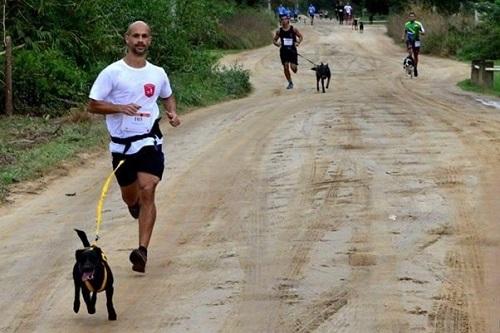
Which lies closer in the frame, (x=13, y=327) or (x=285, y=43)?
(x=13, y=327)

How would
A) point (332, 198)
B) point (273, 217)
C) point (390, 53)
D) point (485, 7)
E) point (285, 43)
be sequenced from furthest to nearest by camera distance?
1. point (390, 53)
2. point (485, 7)
3. point (285, 43)
4. point (332, 198)
5. point (273, 217)

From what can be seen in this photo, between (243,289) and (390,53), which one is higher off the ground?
(243,289)

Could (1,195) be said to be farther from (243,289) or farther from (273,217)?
(243,289)

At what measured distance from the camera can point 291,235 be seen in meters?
9.12

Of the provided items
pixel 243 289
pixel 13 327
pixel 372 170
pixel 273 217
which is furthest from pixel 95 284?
pixel 372 170

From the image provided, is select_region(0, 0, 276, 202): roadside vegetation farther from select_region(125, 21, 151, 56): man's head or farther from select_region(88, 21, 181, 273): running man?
select_region(125, 21, 151, 56): man's head

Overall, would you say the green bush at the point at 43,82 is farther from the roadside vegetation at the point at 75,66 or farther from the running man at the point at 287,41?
the running man at the point at 287,41

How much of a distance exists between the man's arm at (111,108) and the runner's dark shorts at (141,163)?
A: 0.31 m

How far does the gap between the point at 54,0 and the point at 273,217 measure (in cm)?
1148

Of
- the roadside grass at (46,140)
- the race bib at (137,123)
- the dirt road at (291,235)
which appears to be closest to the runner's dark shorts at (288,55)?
the roadside grass at (46,140)

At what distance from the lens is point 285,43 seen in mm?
25828

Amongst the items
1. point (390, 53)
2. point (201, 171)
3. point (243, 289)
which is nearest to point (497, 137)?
point (201, 171)

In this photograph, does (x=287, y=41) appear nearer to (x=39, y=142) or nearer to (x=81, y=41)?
(x=81, y=41)

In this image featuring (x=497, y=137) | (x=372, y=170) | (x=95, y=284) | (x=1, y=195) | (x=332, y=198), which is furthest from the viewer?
(x=497, y=137)
